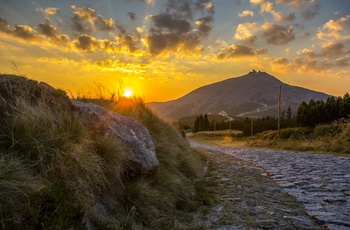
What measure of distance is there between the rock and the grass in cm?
15

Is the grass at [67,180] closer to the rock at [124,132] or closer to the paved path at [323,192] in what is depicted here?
the rock at [124,132]

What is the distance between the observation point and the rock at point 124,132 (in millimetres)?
4730

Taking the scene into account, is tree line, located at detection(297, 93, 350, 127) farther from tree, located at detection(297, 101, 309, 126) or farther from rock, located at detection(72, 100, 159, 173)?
rock, located at detection(72, 100, 159, 173)

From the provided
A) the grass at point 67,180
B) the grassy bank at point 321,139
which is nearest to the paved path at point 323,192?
the grass at point 67,180

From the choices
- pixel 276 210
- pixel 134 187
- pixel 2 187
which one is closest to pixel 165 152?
pixel 134 187

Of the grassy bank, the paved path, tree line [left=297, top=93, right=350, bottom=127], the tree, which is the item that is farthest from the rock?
the tree

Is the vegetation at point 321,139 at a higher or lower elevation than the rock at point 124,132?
lower

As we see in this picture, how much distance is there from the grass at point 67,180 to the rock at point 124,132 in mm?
150

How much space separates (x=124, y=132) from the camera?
5070 mm

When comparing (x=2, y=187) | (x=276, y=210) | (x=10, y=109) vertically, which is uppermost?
(x=10, y=109)

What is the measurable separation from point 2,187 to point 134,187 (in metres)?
2.13

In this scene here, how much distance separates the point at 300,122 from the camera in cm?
3541

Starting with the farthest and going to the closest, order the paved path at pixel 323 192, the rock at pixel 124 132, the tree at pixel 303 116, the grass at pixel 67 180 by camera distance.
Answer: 1. the tree at pixel 303 116
2. the rock at pixel 124 132
3. the paved path at pixel 323 192
4. the grass at pixel 67 180

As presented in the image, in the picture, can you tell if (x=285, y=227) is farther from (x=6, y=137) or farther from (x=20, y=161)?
(x=6, y=137)
